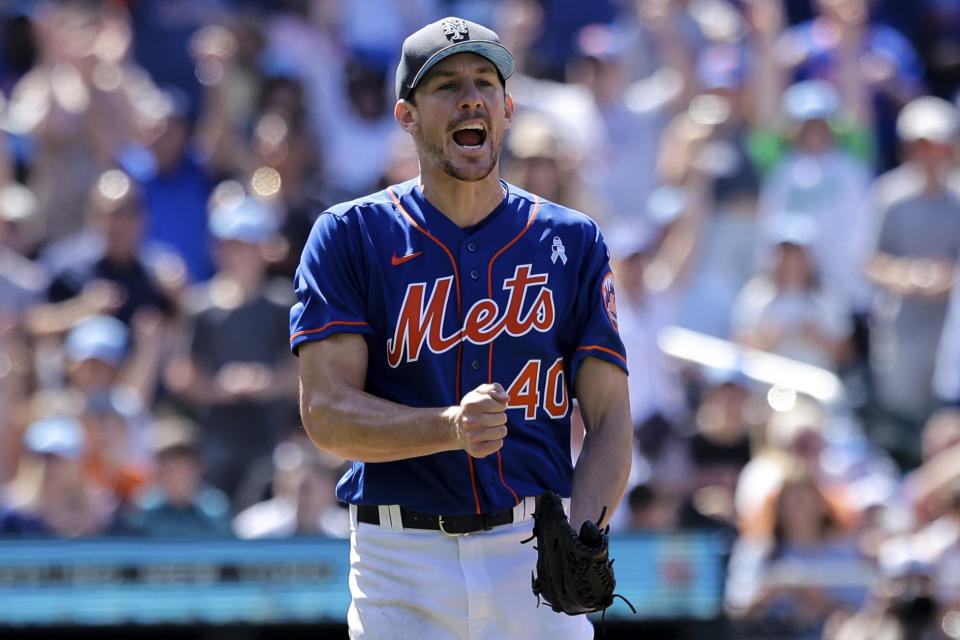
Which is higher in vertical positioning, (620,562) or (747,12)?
(747,12)

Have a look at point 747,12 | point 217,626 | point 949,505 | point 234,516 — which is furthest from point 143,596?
point 747,12

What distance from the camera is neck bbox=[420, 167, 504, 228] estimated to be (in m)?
3.49

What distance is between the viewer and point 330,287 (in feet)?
11.0

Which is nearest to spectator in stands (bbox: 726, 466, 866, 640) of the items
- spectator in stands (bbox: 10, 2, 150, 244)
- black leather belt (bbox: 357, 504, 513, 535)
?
black leather belt (bbox: 357, 504, 513, 535)

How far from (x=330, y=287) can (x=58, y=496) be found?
13.9 feet

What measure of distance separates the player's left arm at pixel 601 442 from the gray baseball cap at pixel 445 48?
0.71 m

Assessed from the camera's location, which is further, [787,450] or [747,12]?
[747,12]

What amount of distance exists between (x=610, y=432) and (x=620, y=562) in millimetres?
2807

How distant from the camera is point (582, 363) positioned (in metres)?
3.46

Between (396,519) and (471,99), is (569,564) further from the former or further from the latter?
(471,99)

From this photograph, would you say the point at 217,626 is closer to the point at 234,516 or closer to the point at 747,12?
the point at 234,516

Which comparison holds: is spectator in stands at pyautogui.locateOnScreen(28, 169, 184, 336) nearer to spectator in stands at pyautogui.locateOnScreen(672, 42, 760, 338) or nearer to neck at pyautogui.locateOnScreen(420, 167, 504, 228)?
spectator in stands at pyautogui.locateOnScreen(672, 42, 760, 338)

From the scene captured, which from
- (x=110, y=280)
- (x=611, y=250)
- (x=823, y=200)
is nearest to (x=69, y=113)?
(x=110, y=280)

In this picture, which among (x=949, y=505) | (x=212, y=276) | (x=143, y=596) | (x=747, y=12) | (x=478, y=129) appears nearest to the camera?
(x=478, y=129)
